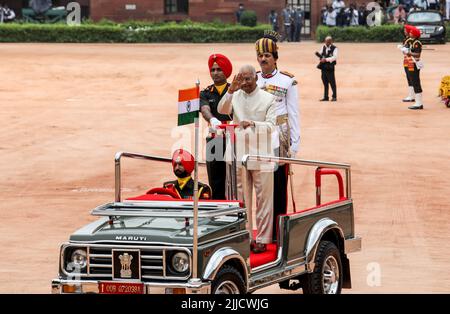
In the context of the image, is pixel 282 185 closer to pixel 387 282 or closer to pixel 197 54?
pixel 387 282

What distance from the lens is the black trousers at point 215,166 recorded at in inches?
480

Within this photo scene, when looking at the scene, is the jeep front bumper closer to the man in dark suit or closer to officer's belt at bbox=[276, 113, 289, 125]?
officer's belt at bbox=[276, 113, 289, 125]

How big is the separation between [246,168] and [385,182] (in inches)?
429

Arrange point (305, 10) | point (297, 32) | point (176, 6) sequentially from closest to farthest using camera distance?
point (297, 32) < point (305, 10) < point (176, 6)

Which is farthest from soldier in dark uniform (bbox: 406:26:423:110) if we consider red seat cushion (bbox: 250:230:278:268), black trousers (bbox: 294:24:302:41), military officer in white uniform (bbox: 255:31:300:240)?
black trousers (bbox: 294:24:302:41)

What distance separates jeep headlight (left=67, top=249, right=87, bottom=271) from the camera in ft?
33.2

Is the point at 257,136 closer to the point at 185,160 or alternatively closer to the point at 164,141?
the point at 185,160

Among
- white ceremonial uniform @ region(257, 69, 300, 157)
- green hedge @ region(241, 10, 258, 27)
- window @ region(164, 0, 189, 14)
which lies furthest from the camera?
window @ region(164, 0, 189, 14)

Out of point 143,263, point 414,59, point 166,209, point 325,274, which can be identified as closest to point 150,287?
point 143,263

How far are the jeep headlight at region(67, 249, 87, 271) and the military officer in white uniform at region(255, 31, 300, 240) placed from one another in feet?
7.31

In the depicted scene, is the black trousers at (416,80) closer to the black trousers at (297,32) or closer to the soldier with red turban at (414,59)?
the soldier with red turban at (414,59)

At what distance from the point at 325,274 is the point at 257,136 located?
58.7 inches

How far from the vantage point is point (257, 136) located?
37.4 feet

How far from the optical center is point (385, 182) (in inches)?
845
